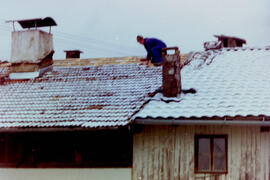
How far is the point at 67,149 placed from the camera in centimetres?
1227

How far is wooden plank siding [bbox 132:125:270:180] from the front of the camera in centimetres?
1119

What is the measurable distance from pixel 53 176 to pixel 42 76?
483 cm

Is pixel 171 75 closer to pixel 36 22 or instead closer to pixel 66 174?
pixel 66 174

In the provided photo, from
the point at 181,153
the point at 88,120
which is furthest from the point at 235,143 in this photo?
the point at 88,120

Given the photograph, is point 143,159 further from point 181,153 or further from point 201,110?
point 201,110

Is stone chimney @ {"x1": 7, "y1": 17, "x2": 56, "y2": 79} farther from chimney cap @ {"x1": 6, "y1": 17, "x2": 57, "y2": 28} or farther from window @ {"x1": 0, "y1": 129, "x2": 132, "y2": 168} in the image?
window @ {"x1": 0, "y1": 129, "x2": 132, "y2": 168}

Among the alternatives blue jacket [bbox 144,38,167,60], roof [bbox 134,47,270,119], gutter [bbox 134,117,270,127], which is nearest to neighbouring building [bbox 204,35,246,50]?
roof [bbox 134,47,270,119]

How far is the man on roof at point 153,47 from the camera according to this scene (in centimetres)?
1536

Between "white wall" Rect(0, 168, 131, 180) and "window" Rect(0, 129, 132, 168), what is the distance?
13 cm

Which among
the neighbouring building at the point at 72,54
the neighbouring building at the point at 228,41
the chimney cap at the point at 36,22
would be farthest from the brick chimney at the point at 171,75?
the neighbouring building at the point at 72,54

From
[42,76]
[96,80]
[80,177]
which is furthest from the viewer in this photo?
[42,76]

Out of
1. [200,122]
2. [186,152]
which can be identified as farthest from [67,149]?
[200,122]

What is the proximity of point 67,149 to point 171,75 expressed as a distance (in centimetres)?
350

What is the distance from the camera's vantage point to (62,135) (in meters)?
12.3
